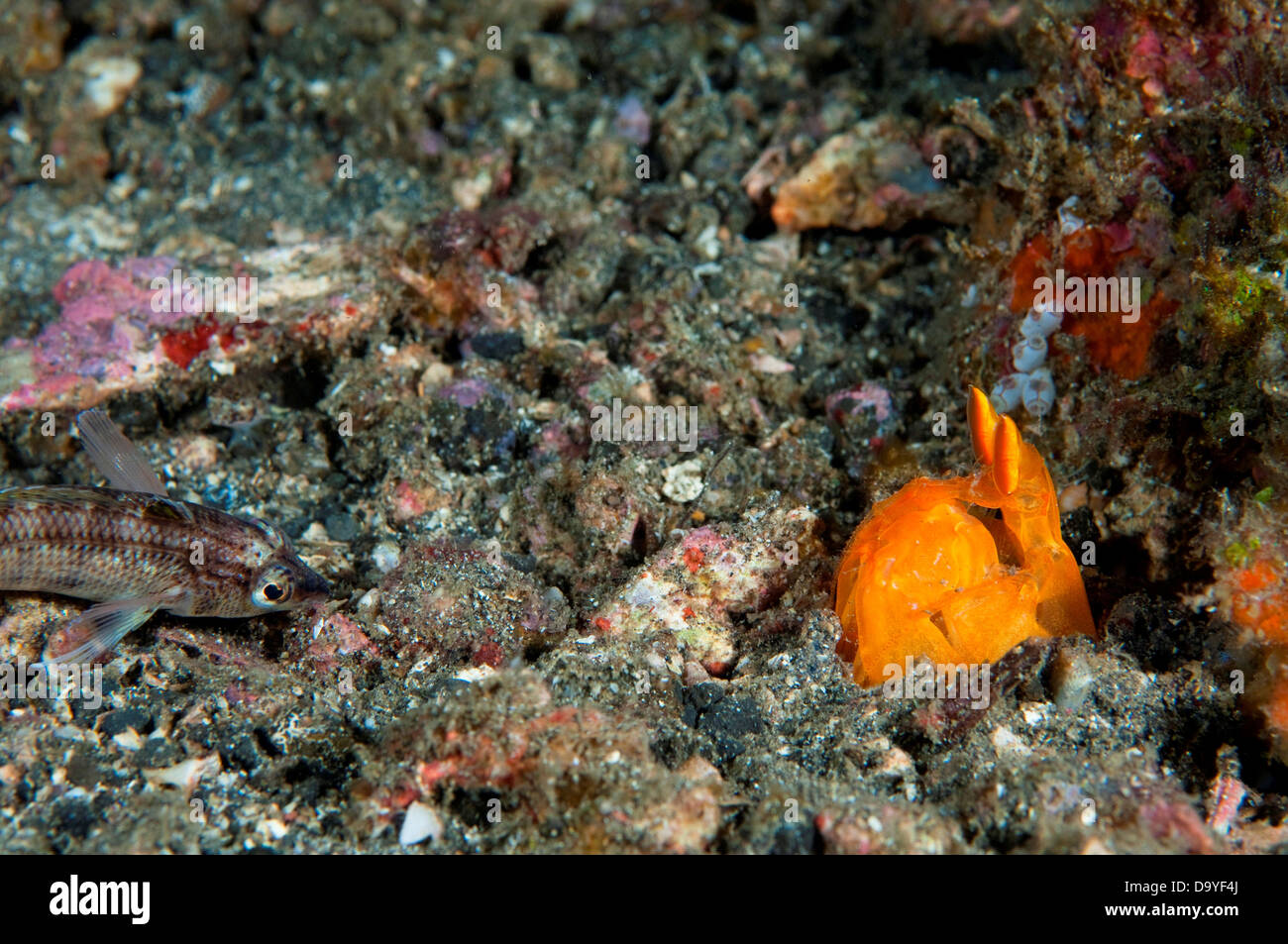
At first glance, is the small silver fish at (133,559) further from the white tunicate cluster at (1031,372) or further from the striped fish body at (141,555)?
the white tunicate cluster at (1031,372)

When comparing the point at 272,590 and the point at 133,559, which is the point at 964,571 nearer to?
the point at 272,590

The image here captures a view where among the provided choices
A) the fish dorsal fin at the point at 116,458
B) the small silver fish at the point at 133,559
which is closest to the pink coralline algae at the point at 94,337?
the fish dorsal fin at the point at 116,458

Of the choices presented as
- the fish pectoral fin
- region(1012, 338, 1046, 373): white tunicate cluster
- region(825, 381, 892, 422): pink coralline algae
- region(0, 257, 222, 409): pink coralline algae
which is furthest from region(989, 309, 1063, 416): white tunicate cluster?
region(0, 257, 222, 409): pink coralline algae

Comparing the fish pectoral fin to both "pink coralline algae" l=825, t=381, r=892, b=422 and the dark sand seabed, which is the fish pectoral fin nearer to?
the dark sand seabed

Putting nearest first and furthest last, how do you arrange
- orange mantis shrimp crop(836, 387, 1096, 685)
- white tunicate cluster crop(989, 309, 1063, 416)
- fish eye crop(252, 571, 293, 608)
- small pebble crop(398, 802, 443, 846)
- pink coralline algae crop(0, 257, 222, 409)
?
small pebble crop(398, 802, 443, 846)
orange mantis shrimp crop(836, 387, 1096, 685)
fish eye crop(252, 571, 293, 608)
white tunicate cluster crop(989, 309, 1063, 416)
pink coralline algae crop(0, 257, 222, 409)

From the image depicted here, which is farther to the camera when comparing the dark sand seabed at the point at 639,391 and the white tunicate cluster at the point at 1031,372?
the white tunicate cluster at the point at 1031,372

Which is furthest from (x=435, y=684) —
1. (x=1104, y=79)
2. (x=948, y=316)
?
(x=1104, y=79)
